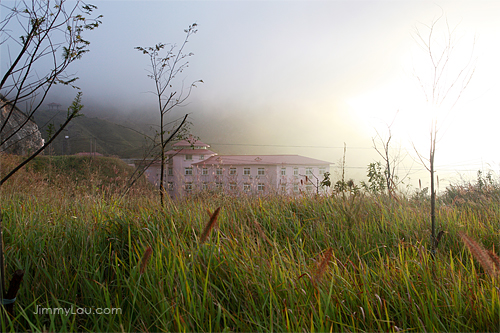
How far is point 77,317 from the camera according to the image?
1891 mm

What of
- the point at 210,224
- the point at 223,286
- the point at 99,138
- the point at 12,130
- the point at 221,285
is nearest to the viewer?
the point at 210,224

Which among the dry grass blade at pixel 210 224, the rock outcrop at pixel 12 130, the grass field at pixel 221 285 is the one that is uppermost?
the rock outcrop at pixel 12 130

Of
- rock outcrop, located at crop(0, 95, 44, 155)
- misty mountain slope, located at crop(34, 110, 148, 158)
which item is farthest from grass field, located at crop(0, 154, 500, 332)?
misty mountain slope, located at crop(34, 110, 148, 158)

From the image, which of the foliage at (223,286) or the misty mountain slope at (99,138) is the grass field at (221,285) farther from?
the misty mountain slope at (99,138)

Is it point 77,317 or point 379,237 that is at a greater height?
point 379,237

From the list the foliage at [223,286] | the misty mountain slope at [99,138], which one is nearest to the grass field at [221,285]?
the foliage at [223,286]

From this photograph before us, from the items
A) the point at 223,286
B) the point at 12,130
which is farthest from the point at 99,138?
the point at 223,286

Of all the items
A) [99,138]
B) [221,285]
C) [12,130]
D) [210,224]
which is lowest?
[221,285]

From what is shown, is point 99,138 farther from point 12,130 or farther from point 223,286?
point 223,286

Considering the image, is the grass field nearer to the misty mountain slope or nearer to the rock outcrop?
the rock outcrop

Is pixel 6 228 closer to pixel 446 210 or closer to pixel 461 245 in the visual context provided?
pixel 461 245

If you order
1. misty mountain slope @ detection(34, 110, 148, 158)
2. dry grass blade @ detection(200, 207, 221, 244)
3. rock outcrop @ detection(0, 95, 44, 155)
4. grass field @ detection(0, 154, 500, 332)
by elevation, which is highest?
misty mountain slope @ detection(34, 110, 148, 158)

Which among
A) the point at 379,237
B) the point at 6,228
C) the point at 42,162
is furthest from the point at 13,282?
the point at 42,162

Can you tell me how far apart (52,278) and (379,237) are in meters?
2.91
